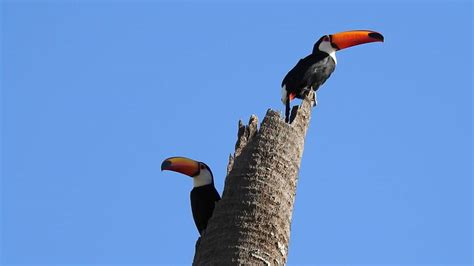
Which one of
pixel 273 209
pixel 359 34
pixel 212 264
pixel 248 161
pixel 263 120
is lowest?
pixel 212 264

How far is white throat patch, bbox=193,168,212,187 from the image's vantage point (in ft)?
30.5

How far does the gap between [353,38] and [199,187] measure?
2847mm

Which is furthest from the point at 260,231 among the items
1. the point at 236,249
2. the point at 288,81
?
the point at 288,81

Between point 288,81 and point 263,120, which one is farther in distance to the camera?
point 288,81

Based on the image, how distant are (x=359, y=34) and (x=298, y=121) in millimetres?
3433

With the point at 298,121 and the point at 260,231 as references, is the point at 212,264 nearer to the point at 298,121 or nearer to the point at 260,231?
the point at 260,231

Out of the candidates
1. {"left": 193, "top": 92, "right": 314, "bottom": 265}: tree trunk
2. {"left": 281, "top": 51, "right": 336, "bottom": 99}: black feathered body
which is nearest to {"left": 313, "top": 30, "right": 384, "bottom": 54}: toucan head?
{"left": 281, "top": 51, "right": 336, "bottom": 99}: black feathered body

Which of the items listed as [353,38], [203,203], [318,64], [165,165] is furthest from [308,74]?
[165,165]

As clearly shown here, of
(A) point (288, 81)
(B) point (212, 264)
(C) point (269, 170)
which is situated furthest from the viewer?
(A) point (288, 81)

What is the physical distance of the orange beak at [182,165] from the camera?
8.81 m

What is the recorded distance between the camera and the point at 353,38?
10.9 m

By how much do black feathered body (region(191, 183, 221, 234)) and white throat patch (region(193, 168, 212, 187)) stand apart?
7 cm

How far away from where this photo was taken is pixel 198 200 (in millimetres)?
9070

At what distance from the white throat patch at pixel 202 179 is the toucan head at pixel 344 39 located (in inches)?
89.0
